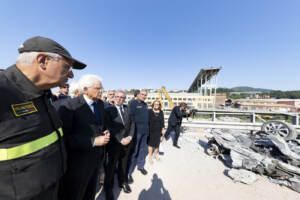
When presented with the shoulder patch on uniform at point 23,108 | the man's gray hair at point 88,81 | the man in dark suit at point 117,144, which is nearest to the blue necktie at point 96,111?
the man's gray hair at point 88,81

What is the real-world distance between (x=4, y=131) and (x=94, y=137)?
0.73 meters

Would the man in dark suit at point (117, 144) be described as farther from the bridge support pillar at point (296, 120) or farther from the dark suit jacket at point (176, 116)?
the bridge support pillar at point (296, 120)

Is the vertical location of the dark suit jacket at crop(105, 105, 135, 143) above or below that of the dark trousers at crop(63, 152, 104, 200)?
above

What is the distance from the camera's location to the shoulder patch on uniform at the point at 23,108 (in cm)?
64

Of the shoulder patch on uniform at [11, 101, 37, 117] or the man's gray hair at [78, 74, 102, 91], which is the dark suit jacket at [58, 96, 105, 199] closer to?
the man's gray hair at [78, 74, 102, 91]

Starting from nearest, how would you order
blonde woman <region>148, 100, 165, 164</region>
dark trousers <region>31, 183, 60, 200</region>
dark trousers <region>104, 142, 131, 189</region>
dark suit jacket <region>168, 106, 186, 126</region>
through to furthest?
dark trousers <region>31, 183, 60, 200</region> < dark trousers <region>104, 142, 131, 189</region> < blonde woman <region>148, 100, 165, 164</region> < dark suit jacket <region>168, 106, 186, 126</region>

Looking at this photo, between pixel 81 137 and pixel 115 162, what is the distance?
Result: 3.42 ft

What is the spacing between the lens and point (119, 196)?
1961mm

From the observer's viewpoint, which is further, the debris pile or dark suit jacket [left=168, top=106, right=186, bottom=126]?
dark suit jacket [left=168, top=106, right=186, bottom=126]

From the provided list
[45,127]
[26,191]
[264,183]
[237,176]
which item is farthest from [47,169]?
[264,183]

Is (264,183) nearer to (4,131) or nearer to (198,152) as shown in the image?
(198,152)

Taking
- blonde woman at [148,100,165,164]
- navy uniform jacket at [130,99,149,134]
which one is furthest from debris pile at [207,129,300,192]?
navy uniform jacket at [130,99,149,134]

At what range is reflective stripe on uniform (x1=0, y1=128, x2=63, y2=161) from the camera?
1.90 ft

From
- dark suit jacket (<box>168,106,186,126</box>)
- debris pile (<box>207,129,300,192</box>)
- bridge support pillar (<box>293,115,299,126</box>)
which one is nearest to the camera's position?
debris pile (<box>207,129,300,192</box>)
